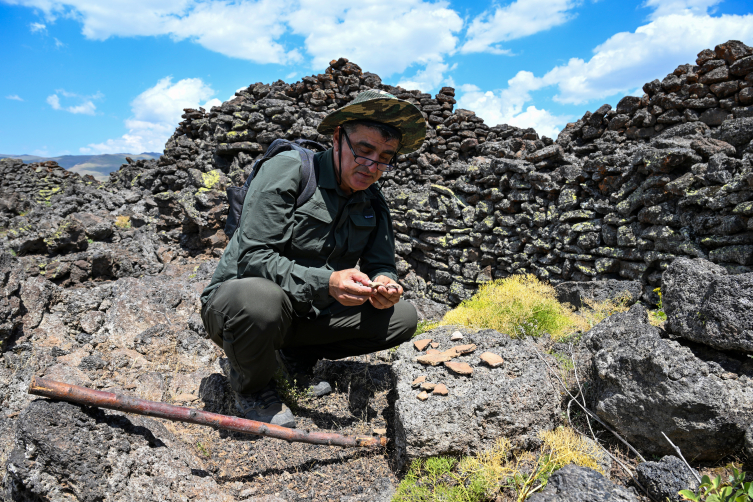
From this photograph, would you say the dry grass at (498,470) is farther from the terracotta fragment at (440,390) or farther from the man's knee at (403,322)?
the man's knee at (403,322)

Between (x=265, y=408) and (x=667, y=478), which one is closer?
(x=667, y=478)

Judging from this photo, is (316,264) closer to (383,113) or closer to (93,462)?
(383,113)

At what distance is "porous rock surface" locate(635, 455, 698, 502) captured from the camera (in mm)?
1709

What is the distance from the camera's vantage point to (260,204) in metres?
2.57

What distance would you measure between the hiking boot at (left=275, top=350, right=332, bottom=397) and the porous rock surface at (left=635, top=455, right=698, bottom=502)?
207 cm

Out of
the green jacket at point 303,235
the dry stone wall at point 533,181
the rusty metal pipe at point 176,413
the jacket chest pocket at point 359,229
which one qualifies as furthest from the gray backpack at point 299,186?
the dry stone wall at point 533,181

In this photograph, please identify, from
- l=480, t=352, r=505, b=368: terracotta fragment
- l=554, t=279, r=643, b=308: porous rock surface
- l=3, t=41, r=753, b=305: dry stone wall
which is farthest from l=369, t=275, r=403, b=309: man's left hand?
l=3, t=41, r=753, b=305: dry stone wall

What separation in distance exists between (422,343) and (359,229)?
99 cm

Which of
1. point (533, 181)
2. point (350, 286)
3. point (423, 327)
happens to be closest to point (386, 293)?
point (350, 286)

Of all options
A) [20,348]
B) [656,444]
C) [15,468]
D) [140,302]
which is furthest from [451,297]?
[15,468]

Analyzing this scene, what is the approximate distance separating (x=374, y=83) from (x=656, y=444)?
10.1 metres

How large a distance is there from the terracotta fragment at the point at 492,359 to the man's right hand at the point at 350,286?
34.4 inches

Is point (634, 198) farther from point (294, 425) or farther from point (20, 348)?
point (20, 348)

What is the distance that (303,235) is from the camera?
2797mm
